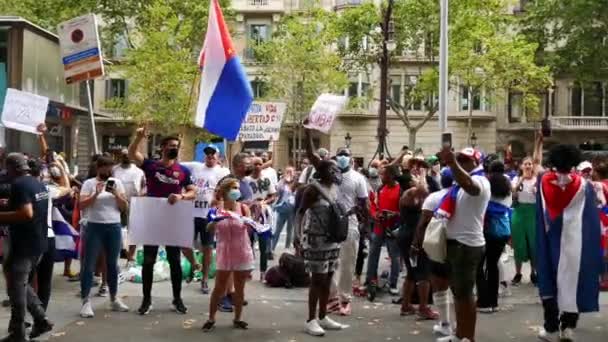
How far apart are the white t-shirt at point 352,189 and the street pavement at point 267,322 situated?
1207mm

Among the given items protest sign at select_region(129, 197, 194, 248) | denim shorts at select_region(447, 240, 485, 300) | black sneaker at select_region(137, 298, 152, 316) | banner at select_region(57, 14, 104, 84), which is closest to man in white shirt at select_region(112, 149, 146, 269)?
protest sign at select_region(129, 197, 194, 248)

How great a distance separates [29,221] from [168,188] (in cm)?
204

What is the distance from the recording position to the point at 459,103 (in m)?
47.6

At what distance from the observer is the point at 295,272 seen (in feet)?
34.6

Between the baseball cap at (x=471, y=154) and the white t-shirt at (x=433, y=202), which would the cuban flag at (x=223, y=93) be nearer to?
the white t-shirt at (x=433, y=202)

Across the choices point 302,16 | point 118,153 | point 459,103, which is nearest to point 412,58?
point 459,103

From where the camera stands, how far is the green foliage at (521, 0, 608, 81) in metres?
37.1

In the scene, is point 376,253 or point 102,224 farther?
point 376,253

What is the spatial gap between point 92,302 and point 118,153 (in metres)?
2.31

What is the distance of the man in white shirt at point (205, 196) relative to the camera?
991cm

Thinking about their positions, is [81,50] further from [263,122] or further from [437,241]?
[437,241]

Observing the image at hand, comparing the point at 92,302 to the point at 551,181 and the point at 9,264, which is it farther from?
the point at 551,181

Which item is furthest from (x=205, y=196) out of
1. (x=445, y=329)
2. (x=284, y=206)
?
(x=284, y=206)

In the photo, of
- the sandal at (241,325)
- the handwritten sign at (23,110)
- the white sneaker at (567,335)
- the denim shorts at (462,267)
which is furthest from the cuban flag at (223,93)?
the white sneaker at (567,335)
